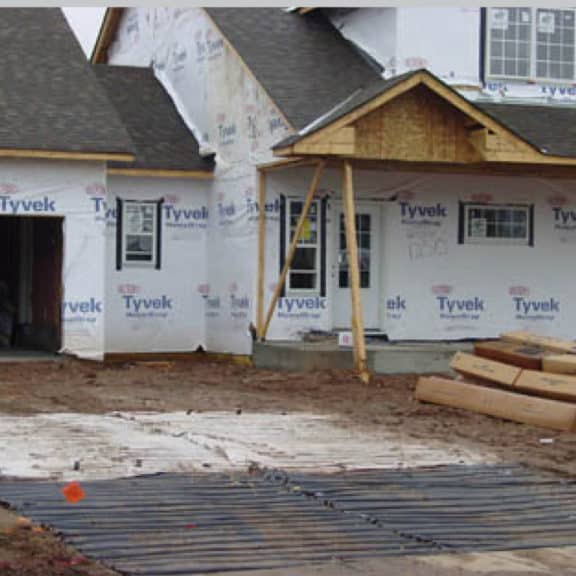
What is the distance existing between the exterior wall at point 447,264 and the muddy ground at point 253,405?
7.77 ft

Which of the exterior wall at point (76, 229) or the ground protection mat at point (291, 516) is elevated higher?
the exterior wall at point (76, 229)

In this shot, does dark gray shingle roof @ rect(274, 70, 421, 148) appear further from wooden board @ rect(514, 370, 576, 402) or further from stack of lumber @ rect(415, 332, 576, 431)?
wooden board @ rect(514, 370, 576, 402)

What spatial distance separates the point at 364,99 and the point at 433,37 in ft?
12.8

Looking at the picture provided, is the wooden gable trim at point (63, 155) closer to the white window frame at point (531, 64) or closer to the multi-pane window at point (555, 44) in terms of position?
the white window frame at point (531, 64)

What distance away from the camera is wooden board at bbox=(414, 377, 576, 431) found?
1324 centimetres

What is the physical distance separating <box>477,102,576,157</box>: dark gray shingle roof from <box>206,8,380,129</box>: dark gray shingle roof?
7.12 ft

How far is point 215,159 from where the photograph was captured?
71.1ft

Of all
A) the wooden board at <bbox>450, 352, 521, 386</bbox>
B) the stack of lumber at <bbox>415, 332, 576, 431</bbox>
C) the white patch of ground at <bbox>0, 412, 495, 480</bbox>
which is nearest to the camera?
the white patch of ground at <bbox>0, 412, 495, 480</bbox>

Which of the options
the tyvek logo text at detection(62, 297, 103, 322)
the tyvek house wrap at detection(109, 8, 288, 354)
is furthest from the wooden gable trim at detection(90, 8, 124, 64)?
the tyvek logo text at detection(62, 297, 103, 322)

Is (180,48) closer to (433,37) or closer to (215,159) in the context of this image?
(215,159)

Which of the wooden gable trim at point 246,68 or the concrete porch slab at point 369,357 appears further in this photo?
the wooden gable trim at point 246,68

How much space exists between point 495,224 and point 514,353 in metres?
6.59

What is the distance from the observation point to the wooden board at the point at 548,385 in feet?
44.7

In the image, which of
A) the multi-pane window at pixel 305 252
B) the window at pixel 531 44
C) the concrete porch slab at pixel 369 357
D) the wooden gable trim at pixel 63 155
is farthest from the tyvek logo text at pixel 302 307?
the window at pixel 531 44
